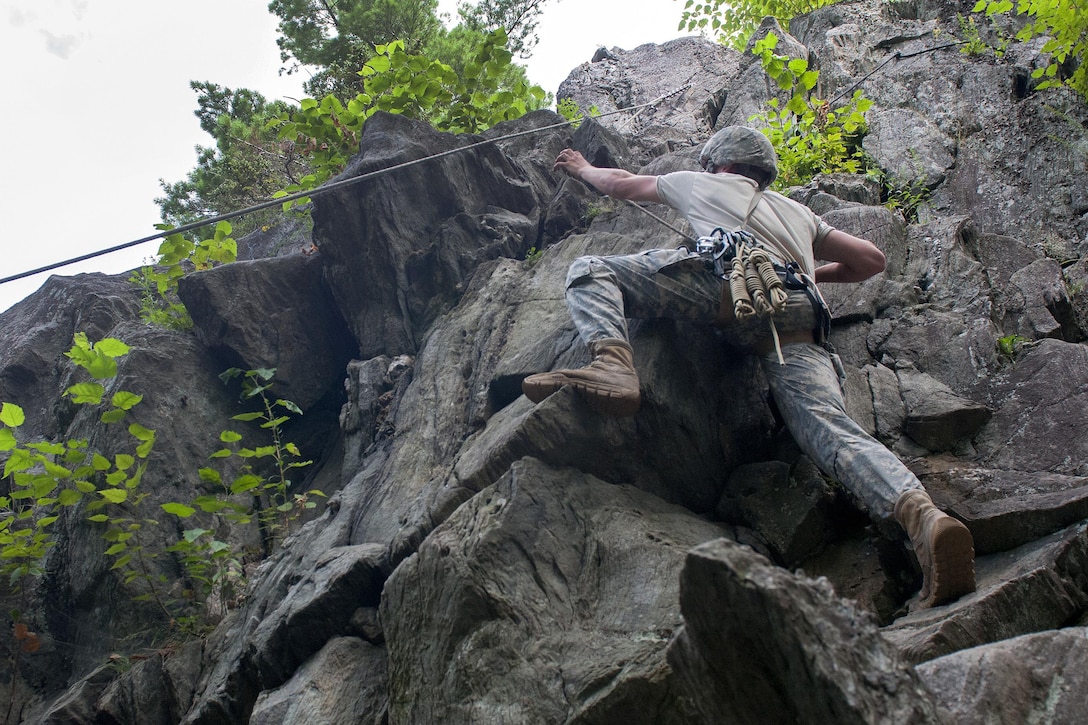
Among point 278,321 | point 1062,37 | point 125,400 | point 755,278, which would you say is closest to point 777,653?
point 755,278

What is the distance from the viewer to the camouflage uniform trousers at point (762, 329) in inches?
164

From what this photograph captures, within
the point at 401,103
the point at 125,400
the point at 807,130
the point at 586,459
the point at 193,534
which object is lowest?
the point at 193,534

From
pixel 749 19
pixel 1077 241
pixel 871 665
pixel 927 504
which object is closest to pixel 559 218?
pixel 1077 241

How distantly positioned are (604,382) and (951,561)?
5.97 ft

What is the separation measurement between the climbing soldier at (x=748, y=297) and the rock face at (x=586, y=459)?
0.29m

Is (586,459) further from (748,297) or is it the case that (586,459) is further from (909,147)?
(909,147)

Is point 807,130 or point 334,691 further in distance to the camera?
point 807,130

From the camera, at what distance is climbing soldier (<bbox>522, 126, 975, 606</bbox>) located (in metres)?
4.26

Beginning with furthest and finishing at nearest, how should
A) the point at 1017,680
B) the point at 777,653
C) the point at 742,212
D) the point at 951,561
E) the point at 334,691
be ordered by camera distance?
1. the point at 742,212
2. the point at 334,691
3. the point at 951,561
4. the point at 1017,680
5. the point at 777,653

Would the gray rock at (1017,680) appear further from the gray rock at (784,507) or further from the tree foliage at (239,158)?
the tree foliage at (239,158)

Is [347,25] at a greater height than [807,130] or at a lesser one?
greater

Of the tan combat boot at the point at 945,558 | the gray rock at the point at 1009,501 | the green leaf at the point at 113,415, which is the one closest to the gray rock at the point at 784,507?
the gray rock at the point at 1009,501

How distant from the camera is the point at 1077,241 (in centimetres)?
679

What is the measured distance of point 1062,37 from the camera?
752cm
